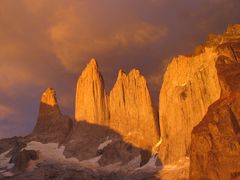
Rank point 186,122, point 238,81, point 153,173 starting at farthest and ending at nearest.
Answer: point 186,122 < point 153,173 < point 238,81

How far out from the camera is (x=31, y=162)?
198750mm

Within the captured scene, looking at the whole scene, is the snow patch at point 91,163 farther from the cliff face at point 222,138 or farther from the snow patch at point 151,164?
the cliff face at point 222,138

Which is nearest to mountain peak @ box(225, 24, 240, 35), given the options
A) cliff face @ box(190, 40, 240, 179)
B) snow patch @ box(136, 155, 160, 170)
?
cliff face @ box(190, 40, 240, 179)

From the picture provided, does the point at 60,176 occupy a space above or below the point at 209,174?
above

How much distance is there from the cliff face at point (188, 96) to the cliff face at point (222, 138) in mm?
38252

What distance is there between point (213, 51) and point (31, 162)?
260 ft

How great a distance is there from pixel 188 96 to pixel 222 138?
203 feet

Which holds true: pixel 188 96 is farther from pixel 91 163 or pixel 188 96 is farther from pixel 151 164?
pixel 91 163

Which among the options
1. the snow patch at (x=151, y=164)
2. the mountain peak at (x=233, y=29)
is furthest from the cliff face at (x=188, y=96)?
the snow patch at (x=151, y=164)

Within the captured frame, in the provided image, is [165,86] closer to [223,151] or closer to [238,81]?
[238,81]

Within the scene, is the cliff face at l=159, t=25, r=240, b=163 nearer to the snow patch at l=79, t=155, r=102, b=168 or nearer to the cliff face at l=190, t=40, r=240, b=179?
the snow patch at l=79, t=155, r=102, b=168

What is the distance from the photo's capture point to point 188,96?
7313 inches

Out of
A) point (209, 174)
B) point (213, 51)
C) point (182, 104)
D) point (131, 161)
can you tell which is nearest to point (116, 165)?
point (131, 161)

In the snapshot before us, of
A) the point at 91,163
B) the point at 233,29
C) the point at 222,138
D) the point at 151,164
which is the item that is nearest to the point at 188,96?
the point at 151,164
